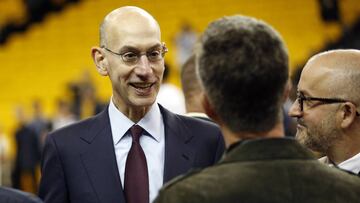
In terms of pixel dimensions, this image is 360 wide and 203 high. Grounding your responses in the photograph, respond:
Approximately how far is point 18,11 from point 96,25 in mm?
1871

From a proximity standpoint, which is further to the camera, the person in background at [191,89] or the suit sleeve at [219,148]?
the person in background at [191,89]

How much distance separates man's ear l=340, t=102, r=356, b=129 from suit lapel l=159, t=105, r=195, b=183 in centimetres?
57

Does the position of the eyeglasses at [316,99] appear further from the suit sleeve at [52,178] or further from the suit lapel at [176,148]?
the suit sleeve at [52,178]

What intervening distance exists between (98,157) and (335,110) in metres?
0.90

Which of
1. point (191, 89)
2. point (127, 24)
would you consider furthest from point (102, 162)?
point (191, 89)

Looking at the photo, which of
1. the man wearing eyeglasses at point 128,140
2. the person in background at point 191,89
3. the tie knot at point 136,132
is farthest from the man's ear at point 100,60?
the person in background at point 191,89

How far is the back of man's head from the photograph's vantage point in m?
1.98

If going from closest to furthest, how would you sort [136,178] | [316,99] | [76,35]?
[136,178] → [316,99] → [76,35]

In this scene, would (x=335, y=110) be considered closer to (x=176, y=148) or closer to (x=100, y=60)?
(x=176, y=148)

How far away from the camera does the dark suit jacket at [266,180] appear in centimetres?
193

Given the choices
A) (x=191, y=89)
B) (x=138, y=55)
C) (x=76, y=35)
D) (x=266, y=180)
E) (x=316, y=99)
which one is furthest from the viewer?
(x=76, y=35)

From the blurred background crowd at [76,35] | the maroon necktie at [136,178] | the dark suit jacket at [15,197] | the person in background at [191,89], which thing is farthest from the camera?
the blurred background crowd at [76,35]

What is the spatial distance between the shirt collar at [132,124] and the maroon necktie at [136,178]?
83mm

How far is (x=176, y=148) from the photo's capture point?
294cm
